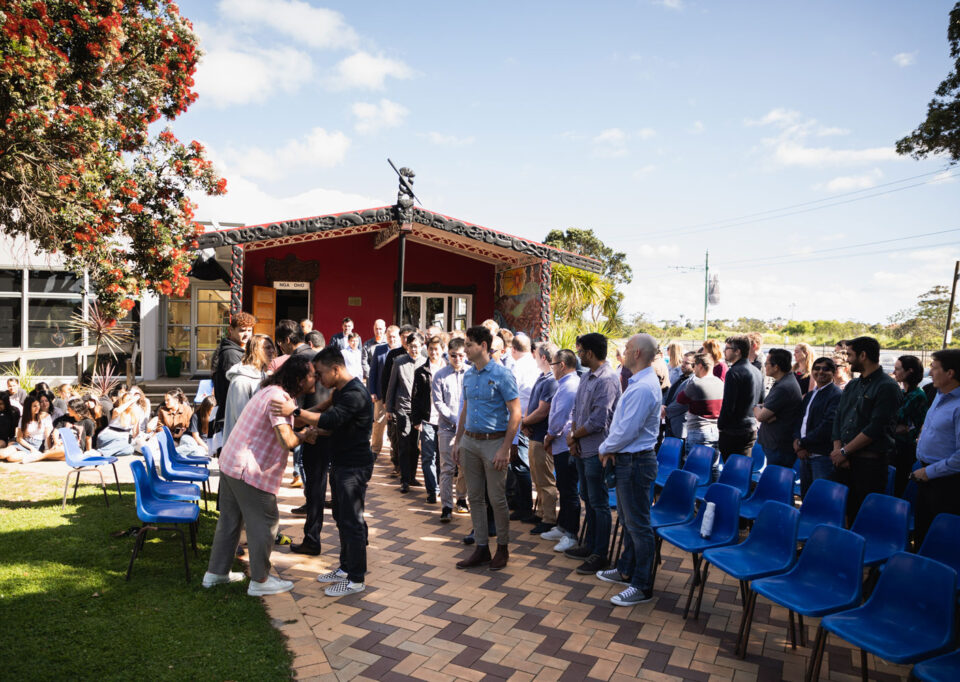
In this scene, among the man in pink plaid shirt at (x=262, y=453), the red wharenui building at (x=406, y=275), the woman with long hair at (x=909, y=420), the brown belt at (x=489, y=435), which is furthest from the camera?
the red wharenui building at (x=406, y=275)

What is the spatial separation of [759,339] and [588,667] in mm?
4977

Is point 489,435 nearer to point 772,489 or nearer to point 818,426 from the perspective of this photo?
point 772,489

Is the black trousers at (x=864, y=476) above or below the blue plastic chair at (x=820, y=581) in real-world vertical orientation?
above

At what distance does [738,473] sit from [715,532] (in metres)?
0.93

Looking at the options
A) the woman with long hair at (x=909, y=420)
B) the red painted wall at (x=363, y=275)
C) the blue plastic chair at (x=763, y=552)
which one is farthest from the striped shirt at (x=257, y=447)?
the red painted wall at (x=363, y=275)

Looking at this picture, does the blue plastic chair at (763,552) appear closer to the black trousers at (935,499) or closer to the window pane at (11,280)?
the black trousers at (935,499)

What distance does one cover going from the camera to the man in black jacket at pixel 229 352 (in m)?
5.38

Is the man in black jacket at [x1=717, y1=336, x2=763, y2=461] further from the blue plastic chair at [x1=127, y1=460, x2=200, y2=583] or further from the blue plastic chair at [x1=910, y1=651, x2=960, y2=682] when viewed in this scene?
the blue plastic chair at [x1=127, y1=460, x2=200, y2=583]

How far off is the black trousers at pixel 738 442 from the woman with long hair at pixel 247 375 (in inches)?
171

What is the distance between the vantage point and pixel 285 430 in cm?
399

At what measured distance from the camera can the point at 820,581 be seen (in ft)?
11.4

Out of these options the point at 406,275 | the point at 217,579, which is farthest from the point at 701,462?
the point at 406,275

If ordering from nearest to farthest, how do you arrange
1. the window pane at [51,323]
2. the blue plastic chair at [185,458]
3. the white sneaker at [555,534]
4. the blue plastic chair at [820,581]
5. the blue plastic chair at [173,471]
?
the blue plastic chair at [820,581] → the white sneaker at [555,534] → the blue plastic chair at [173,471] → the blue plastic chair at [185,458] → the window pane at [51,323]

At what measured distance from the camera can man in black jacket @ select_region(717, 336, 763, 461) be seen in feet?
19.0
